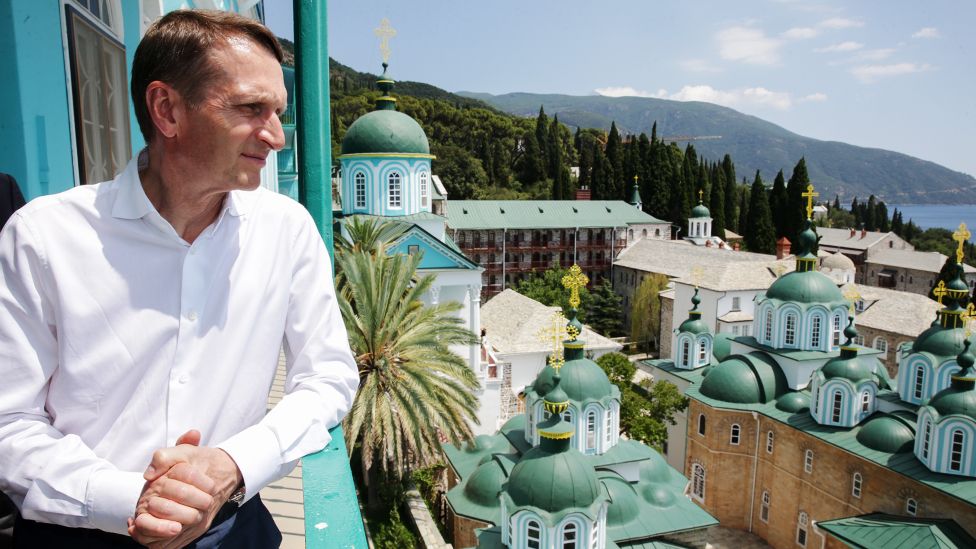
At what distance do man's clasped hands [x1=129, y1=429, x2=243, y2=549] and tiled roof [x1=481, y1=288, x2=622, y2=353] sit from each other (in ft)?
80.7

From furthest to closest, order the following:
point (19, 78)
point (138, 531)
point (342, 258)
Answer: point (342, 258), point (19, 78), point (138, 531)

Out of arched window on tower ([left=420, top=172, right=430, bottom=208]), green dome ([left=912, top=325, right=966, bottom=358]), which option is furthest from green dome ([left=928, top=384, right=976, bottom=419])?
arched window on tower ([left=420, top=172, right=430, bottom=208])

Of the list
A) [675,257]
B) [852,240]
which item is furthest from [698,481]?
[852,240]

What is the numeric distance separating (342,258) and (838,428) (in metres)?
14.6

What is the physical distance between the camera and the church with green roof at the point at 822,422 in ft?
50.2

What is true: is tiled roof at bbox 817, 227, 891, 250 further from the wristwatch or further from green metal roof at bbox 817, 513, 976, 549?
the wristwatch

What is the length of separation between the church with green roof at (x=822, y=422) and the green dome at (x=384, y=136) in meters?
12.8

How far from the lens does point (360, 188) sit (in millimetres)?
24859

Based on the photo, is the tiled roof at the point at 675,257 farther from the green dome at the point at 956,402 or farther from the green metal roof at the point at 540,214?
the green dome at the point at 956,402

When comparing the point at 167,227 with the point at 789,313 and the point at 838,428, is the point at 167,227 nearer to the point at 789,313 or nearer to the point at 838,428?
the point at 838,428

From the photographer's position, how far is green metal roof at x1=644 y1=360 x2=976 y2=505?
14758mm

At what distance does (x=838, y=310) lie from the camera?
21688 millimetres

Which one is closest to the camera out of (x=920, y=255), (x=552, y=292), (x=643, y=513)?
(x=643, y=513)

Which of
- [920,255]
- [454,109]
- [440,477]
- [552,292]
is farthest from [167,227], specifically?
[454,109]
